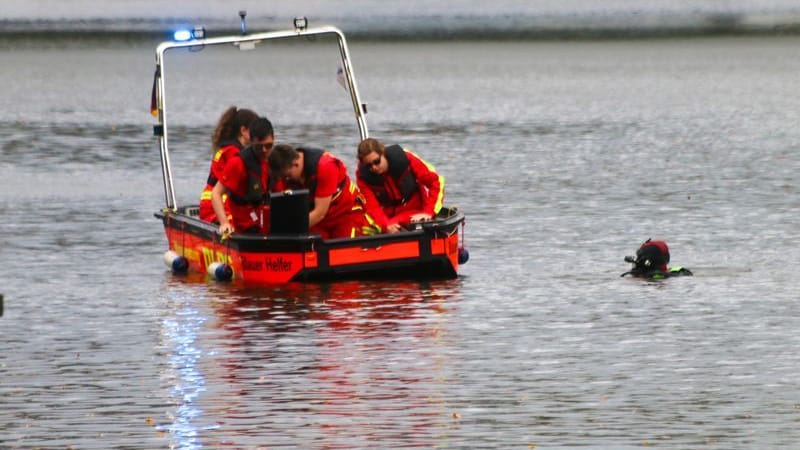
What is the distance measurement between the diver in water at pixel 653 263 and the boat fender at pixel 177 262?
4.05 meters

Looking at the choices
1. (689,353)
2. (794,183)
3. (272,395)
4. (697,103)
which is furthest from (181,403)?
(697,103)

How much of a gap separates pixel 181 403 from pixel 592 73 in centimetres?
9775

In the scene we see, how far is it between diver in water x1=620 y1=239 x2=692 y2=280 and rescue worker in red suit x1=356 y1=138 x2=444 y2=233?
1940 mm

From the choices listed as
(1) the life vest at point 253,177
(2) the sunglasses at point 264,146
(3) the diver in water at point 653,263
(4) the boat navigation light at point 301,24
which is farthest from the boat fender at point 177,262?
(3) the diver in water at point 653,263

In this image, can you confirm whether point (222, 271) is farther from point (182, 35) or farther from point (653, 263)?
point (653, 263)

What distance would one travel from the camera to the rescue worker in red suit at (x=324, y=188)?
19.1 m

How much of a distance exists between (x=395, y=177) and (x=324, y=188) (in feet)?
2.97

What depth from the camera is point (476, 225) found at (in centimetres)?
2620

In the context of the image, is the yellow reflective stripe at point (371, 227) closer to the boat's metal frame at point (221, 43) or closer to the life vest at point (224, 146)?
the life vest at point (224, 146)

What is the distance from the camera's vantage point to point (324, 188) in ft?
62.8

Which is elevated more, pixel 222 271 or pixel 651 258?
pixel 222 271

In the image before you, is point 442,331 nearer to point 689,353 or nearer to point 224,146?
point 689,353

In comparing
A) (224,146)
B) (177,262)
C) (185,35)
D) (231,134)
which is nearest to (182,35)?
(185,35)

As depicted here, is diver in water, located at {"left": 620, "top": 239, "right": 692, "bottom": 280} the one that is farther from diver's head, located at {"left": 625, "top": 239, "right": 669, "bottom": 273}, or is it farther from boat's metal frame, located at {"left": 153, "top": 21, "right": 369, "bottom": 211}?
boat's metal frame, located at {"left": 153, "top": 21, "right": 369, "bottom": 211}
